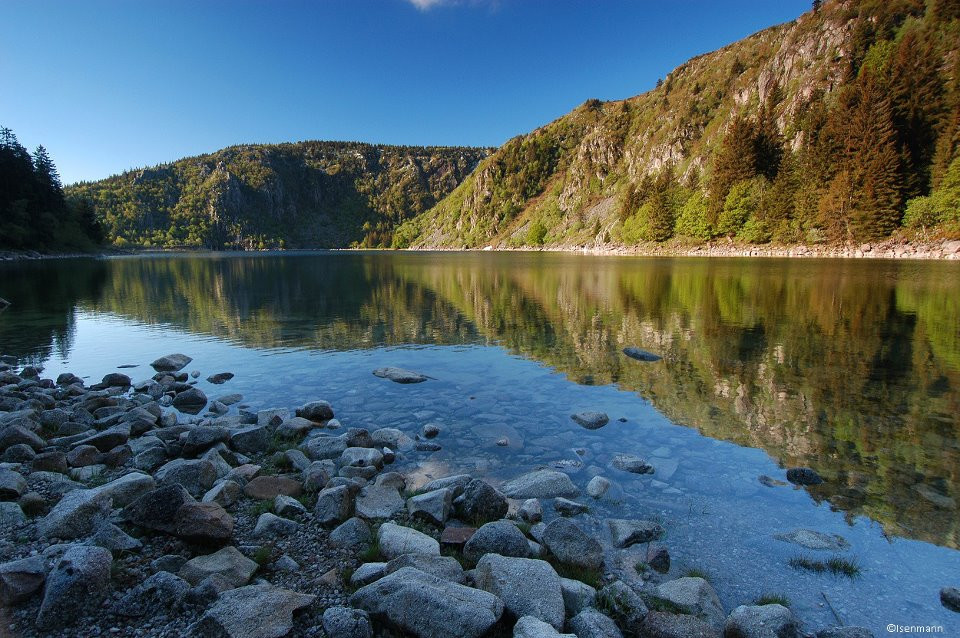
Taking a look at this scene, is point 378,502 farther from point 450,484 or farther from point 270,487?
point 270,487

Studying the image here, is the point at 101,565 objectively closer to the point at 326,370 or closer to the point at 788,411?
the point at 326,370

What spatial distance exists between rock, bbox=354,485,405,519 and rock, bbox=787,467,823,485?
7969 mm

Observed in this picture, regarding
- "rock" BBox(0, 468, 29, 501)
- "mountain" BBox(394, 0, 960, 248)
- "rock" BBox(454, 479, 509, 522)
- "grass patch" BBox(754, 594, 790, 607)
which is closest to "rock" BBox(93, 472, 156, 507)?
"rock" BBox(0, 468, 29, 501)

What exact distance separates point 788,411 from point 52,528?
54.9 ft

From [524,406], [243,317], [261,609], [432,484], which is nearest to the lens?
[261,609]

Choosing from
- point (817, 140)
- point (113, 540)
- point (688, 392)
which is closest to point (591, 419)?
point (688, 392)

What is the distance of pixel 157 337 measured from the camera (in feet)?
87.9

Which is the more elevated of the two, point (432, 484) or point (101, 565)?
point (101, 565)

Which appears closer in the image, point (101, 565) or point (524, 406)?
point (101, 565)

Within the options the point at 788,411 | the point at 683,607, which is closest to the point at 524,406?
the point at 788,411

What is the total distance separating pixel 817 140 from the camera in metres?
104

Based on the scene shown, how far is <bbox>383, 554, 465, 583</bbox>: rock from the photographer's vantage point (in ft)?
18.8

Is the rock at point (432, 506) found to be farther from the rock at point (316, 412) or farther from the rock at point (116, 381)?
the rock at point (116, 381)

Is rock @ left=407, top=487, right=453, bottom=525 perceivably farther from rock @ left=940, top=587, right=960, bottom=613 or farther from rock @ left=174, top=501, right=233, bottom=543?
rock @ left=940, top=587, right=960, bottom=613
